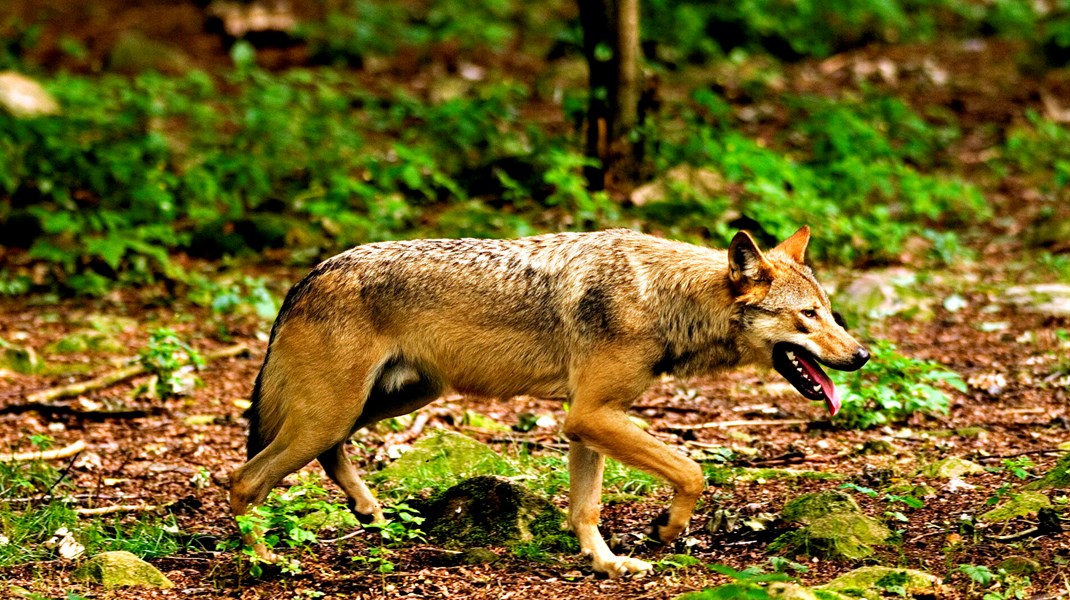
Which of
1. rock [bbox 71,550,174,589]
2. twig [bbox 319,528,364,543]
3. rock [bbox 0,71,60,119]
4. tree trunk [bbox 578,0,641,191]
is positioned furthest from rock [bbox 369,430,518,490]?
rock [bbox 0,71,60,119]

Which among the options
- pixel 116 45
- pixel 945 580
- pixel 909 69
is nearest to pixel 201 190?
pixel 116 45

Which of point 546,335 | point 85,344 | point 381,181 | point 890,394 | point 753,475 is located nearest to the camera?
point 546,335

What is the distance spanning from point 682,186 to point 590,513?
6.80 meters

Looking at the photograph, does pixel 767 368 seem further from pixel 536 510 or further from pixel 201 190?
pixel 201 190

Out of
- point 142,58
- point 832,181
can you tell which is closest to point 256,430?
point 832,181

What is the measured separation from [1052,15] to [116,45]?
16274 mm

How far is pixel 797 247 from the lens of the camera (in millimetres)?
7004

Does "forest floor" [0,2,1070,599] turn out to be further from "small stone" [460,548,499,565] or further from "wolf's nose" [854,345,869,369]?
"wolf's nose" [854,345,869,369]

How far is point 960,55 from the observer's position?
69.9ft

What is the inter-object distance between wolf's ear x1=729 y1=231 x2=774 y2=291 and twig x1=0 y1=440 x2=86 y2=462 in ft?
14.9

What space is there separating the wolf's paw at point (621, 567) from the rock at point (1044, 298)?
20.6 feet

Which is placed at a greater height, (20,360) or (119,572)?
(119,572)

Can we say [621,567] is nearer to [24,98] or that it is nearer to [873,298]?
[873,298]

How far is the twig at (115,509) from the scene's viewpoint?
7242mm
